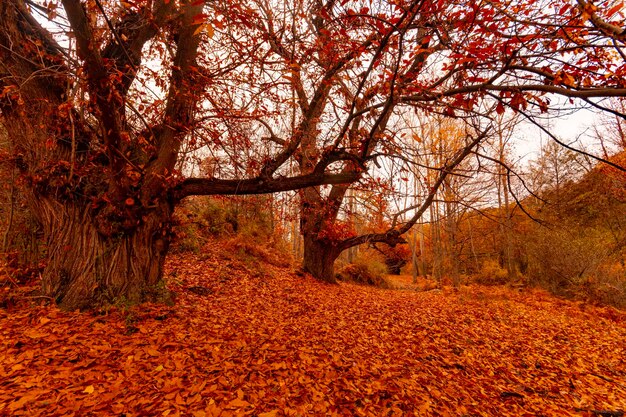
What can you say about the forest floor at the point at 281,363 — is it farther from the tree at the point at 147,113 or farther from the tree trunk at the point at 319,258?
the tree trunk at the point at 319,258

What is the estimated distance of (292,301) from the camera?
19.1 feet

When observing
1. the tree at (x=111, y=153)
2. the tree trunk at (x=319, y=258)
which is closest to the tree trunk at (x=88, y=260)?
the tree at (x=111, y=153)

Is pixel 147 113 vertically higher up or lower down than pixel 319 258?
higher up

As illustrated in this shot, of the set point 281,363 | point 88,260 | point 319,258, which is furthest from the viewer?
point 319,258

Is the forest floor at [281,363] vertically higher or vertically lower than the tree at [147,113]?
lower

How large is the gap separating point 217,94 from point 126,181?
1977 millimetres

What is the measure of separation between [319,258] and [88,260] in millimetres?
6265

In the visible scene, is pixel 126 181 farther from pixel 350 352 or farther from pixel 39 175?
pixel 350 352

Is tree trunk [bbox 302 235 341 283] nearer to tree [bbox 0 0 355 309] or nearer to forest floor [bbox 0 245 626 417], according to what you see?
forest floor [bbox 0 245 626 417]

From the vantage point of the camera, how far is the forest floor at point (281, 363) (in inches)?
89.8

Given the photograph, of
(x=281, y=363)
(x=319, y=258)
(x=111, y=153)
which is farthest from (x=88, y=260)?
(x=319, y=258)

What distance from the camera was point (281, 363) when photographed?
3031 millimetres

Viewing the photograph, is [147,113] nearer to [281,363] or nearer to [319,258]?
[281,363]

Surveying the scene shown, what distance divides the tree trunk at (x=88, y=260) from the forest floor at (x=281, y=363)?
22cm
